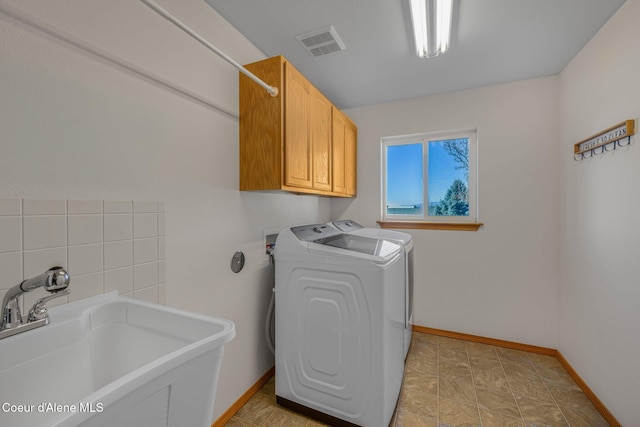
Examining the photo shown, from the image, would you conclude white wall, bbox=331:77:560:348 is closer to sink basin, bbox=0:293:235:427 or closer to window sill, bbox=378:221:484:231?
window sill, bbox=378:221:484:231

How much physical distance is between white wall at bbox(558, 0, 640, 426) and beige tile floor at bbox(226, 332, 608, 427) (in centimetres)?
19

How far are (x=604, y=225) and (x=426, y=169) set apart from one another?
1.45 m

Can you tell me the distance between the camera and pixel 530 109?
2381 millimetres

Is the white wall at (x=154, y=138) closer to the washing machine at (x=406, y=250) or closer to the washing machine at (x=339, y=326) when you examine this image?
the washing machine at (x=339, y=326)

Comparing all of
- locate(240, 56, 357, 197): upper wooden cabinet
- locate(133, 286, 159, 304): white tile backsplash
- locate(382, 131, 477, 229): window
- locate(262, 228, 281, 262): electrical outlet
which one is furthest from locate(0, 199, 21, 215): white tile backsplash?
locate(382, 131, 477, 229): window

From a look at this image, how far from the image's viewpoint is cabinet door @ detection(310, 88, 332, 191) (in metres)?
2.03

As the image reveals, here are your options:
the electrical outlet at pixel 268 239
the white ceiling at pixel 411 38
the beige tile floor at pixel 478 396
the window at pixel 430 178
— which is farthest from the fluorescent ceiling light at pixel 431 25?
the beige tile floor at pixel 478 396

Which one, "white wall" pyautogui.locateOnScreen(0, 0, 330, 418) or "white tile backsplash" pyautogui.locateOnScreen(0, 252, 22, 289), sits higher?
"white wall" pyautogui.locateOnScreen(0, 0, 330, 418)

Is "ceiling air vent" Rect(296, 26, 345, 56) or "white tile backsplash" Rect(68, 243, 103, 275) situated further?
"ceiling air vent" Rect(296, 26, 345, 56)

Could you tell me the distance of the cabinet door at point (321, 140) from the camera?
203 centimetres

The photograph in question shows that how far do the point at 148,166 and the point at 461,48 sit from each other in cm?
220

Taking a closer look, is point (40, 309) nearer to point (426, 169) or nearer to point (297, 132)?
point (297, 132)

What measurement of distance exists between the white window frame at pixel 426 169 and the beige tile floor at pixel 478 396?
1.27 meters

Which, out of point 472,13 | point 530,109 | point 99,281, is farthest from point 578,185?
point 99,281
